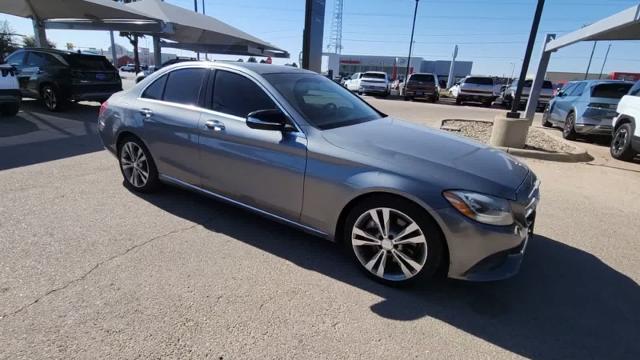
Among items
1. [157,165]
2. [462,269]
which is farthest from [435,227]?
[157,165]

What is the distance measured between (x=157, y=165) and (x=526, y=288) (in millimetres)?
3907

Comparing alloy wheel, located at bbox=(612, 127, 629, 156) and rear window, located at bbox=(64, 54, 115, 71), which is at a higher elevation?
rear window, located at bbox=(64, 54, 115, 71)

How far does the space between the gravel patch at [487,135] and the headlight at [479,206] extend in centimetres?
659

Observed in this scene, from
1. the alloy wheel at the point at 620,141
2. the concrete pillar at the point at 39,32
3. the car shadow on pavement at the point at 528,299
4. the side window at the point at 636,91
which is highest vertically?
the concrete pillar at the point at 39,32

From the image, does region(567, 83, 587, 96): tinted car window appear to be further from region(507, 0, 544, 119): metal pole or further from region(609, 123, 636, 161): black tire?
region(507, 0, 544, 119): metal pole

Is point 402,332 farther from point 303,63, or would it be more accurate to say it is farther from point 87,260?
point 303,63

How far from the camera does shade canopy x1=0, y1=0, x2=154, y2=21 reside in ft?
44.4

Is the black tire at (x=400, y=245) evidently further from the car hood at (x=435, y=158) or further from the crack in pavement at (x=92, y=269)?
the crack in pavement at (x=92, y=269)

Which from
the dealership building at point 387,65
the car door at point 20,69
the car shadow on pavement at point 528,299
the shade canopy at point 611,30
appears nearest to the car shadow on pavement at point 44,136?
the car door at point 20,69

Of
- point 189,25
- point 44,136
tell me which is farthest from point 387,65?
point 44,136

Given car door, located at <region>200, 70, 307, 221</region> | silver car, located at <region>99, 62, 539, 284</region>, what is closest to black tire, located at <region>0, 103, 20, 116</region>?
silver car, located at <region>99, 62, 539, 284</region>

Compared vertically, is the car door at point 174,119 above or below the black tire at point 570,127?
above

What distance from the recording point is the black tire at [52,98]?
33.9 ft

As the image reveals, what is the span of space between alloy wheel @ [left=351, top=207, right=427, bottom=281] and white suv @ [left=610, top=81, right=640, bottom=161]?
22.5 feet
